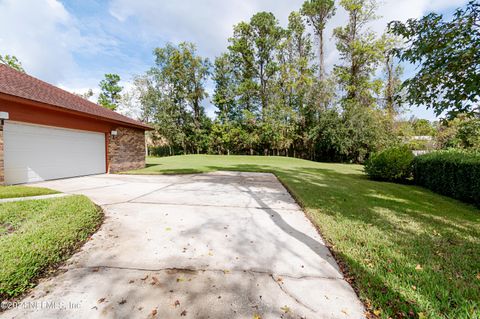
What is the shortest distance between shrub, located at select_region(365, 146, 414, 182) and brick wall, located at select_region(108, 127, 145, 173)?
11.6m

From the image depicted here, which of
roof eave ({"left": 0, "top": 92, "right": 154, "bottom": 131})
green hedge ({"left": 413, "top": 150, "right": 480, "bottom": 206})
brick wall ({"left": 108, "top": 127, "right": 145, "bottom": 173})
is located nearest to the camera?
green hedge ({"left": 413, "top": 150, "right": 480, "bottom": 206})

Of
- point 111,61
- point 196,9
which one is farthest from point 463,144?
point 111,61

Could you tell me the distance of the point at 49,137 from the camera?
7.00 meters

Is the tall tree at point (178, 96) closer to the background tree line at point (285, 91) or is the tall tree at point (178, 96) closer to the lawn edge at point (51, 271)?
the background tree line at point (285, 91)

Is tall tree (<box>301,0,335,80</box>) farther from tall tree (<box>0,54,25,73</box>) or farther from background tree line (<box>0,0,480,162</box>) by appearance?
tall tree (<box>0,54,25,73</box>)

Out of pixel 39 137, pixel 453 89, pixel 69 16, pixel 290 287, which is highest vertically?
pixel 69 16

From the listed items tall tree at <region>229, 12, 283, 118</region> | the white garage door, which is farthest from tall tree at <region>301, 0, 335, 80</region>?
the white garage door

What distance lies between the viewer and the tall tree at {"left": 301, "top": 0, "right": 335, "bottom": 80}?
74.8 feet

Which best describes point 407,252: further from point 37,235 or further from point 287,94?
point 287,94

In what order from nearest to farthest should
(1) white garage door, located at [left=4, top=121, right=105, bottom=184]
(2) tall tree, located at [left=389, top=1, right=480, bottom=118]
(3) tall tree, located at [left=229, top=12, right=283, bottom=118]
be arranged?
(2) tall tree, located at [left=389, top=1, right=480, bottom=118]
(1) white garage door, located at [left=4, top=121, right=105, bottom=184]
(3) tall tree, located at [left=229, top=12, right=283, bottom=118]

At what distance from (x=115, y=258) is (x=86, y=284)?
1.44ft

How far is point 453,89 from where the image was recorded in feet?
10.9

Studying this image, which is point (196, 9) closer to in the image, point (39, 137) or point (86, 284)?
point (39, 137)

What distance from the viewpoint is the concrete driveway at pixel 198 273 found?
5.34ft
